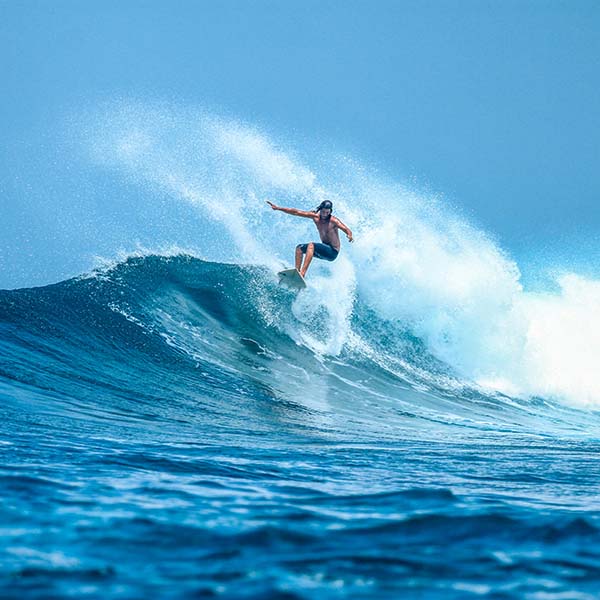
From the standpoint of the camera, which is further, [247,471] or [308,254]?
[308,254]

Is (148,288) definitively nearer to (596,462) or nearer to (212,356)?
(212,356)

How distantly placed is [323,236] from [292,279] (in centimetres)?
100

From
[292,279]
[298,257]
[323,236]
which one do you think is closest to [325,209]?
[323,236]

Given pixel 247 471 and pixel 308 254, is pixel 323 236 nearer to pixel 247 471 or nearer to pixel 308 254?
pixel 308 254

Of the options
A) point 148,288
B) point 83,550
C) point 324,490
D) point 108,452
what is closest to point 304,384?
point 148,288

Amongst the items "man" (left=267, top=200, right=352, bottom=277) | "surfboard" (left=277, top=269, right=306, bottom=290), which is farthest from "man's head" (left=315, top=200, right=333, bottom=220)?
"surfboard" (left=277, top=269, right=306, bottom=290)

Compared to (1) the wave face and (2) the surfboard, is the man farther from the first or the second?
(1) the wave face

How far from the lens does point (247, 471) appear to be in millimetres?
4328

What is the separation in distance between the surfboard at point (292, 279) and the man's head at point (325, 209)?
1123 mm

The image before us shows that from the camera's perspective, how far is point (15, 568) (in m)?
2.29

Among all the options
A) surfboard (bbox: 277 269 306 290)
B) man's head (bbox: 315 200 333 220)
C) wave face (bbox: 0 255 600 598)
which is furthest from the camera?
surfboard (bbox: 277 269 306 290)

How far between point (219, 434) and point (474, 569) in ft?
13.1

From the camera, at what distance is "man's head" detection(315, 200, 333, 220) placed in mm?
12438

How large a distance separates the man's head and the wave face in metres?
2.53
